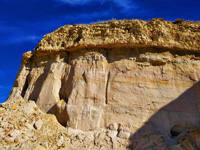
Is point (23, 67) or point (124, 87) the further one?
point (23, 67)

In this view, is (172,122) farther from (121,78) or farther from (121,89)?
(121,78)

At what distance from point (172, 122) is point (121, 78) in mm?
3244

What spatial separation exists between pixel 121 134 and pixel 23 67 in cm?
786

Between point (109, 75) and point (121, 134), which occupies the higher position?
point (109, 75)

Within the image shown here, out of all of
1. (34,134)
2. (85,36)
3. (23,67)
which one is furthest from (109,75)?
(23,67)

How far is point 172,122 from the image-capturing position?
9703 millimetres

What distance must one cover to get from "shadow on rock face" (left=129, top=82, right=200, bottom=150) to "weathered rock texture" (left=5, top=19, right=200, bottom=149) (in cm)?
5

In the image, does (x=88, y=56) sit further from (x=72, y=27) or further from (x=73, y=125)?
(x=73, y=125)

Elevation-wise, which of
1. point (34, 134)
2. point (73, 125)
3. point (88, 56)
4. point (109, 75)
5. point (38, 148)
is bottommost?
point (38, 148)

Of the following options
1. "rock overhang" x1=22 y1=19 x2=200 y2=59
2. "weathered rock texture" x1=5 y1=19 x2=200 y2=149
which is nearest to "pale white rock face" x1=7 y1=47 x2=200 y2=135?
"weathered rock texture" x1=5 y1=19 x2=200 y2=149

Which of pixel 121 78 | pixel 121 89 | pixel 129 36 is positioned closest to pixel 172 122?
pixel 121 89

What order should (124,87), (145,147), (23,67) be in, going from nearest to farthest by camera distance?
1. (145,147)
2. (124,87)
3. (23,67)

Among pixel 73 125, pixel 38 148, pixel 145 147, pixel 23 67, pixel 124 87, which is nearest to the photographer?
pixel 38 148

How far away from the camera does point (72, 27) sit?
511 inches
